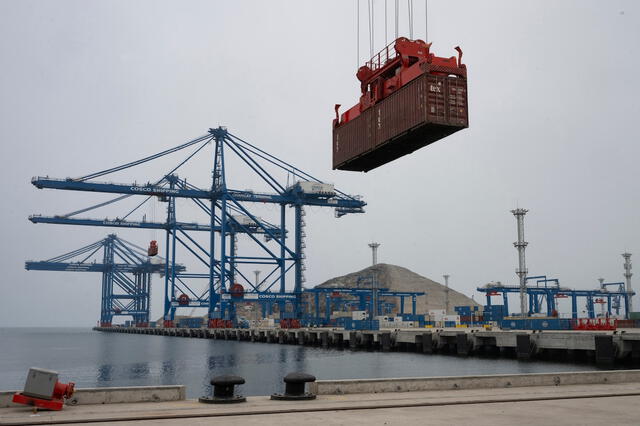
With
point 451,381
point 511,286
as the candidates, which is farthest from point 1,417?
point 511,286

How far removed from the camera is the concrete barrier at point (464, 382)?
45.8ft

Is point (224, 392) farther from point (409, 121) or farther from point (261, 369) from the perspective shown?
point (261, 369)

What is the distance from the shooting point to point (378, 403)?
489 inches

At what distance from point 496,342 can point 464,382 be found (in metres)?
29.7

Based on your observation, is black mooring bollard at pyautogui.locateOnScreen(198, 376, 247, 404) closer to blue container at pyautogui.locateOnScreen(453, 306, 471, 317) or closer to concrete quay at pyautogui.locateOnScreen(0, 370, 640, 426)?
concrete quay at pyautogui.locateOnScreen(0, 370, 640, 426)

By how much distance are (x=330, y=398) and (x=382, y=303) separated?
10773cm

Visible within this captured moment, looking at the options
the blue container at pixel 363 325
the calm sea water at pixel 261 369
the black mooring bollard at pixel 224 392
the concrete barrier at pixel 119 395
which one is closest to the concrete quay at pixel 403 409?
the concrete barrier at pixel 119 395

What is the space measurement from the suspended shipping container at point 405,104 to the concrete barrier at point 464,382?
46.9 ft

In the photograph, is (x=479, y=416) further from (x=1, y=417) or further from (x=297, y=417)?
(x=1, y=417)

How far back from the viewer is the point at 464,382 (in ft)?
48.7

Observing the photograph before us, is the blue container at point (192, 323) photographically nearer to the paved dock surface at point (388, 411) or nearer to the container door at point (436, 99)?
the container door at point (436, 99)

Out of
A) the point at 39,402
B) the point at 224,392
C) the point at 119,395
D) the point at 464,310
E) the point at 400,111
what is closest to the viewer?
the point at 39,402

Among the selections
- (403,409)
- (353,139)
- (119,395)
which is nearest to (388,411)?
(403,409)

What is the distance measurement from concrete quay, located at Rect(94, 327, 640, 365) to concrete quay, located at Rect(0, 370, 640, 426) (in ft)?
66.3
